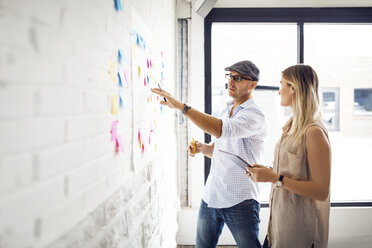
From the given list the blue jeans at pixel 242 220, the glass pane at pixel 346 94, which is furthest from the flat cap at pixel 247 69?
the glass pane at pixel 346 94

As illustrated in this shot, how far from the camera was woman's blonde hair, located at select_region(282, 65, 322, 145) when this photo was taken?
1.36 meters

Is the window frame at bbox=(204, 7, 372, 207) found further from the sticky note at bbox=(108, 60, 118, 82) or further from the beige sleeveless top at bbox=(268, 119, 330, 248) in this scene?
the sticky note at bbox=(108, 60, 118, 82)

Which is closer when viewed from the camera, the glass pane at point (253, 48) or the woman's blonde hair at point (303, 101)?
the woman's blonde hair at point (303, 101)

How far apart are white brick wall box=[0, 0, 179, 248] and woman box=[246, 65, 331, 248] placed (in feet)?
2.72

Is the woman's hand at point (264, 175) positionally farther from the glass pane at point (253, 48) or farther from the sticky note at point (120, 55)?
the glass pane at point (253, 48)

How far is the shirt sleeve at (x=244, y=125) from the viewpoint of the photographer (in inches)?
59.3

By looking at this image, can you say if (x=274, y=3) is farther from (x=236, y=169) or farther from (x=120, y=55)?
(x=120, y=55)

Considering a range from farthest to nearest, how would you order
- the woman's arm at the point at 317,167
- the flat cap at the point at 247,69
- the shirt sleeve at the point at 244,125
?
the flat cap at the point at 247,69, the shirt sleeve at the point at 244,125, the woman's arm at the point at 317,167

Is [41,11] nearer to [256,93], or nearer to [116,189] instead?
[116,189]

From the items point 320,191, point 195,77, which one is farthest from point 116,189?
point 195,77

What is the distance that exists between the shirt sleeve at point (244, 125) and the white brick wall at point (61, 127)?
0.67m

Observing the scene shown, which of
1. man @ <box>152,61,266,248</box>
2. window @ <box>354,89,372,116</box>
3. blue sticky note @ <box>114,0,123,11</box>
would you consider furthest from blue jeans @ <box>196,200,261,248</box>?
window @ <box>354,89,372,116</box>

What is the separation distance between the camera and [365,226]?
289cm

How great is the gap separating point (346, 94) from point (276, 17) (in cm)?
123
